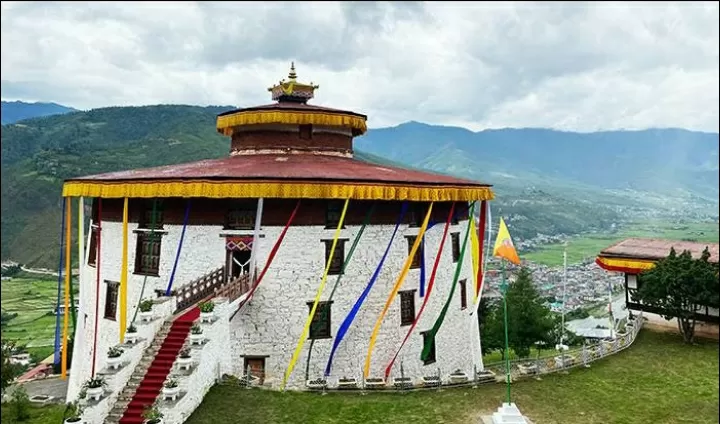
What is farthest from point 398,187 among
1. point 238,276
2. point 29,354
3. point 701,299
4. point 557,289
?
point 557,289

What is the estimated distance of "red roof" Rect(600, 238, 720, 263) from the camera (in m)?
24.2

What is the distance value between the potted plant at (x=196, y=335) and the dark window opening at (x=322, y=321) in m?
4.61

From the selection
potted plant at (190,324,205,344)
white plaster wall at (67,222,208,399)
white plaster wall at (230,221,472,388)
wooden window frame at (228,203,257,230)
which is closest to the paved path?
white plaster wall at (67,222,208,399)

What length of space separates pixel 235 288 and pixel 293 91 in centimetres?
1194

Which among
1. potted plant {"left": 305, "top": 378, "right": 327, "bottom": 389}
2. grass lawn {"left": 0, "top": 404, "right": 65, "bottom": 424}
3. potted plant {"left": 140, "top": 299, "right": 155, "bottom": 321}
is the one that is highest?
potted plant {"left": 140, "top": 299, "right": 155, "bottom": 321}

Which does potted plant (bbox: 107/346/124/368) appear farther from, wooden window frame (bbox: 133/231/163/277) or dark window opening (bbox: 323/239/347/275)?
dark window opening (bbox: 323/239/347/275)

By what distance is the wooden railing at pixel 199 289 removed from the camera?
1603cm

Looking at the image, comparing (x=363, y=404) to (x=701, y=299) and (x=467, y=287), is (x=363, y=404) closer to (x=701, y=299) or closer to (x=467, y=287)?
(x=467, y=287)

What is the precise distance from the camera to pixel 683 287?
20.3m

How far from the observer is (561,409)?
47.9 feet

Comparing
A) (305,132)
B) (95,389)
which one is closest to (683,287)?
(305,132)

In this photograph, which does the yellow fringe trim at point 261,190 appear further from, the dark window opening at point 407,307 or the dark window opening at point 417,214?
the dark window opening at point 407,307

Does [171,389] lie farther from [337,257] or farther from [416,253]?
[416,253]

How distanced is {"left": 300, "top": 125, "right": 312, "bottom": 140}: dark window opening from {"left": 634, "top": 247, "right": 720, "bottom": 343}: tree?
1518 cm
